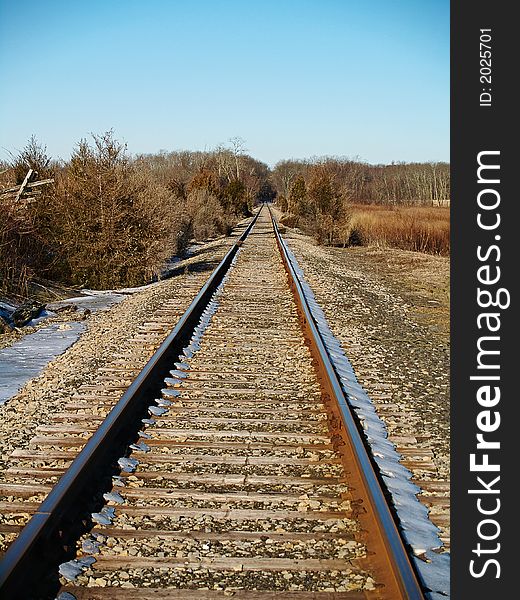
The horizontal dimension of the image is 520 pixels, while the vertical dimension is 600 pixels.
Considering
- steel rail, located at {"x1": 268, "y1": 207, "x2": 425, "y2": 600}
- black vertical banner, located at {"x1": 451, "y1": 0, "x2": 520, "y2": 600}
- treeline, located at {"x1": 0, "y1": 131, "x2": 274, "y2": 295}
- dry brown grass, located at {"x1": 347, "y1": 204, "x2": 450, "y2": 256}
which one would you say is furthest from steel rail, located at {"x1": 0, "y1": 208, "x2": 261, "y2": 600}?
dry brown grass, located at {"x1": 347, "y1": 204, "x2": 450, "y2": 256}

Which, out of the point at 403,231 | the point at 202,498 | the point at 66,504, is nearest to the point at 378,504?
the point at 202,498

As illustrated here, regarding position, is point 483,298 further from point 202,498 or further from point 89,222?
point 89,222

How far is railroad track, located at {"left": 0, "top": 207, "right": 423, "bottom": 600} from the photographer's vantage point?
2855 millimetres

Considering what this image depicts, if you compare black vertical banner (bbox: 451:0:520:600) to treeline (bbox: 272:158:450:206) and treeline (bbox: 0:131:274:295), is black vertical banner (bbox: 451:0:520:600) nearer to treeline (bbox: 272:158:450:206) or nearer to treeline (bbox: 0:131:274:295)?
treeline (bbox: 0:131:274:295)

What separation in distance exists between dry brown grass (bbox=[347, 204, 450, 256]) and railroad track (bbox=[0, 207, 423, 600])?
19.9 m

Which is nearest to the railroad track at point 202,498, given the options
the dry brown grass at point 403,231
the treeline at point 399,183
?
the dry brown grass at point 403,231

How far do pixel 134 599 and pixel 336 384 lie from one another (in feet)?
10.0

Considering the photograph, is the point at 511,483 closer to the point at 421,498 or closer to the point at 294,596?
the point at 421,498

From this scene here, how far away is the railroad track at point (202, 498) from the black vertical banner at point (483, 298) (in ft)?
1.22

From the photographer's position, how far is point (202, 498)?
12.0ft

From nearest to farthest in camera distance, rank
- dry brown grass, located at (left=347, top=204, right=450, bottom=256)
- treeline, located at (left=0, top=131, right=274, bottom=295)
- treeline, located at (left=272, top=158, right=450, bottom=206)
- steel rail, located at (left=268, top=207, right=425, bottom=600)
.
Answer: steel rail, located at (left=268, top=207, right=425, bottom=600)
treeline, located at (left=0, top=131, right=274, bottom=295)
dry brown grass, located at (left=347, top=204, right=450, bottom=256)
treeline, located at (left=272, top=158, right=450, bottom=206)

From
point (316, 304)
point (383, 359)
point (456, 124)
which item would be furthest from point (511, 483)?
point (316, 304)

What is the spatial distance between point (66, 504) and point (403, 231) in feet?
81.3

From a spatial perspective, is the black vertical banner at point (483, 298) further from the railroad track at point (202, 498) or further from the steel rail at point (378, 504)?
the railroad track at point (202, 498)
